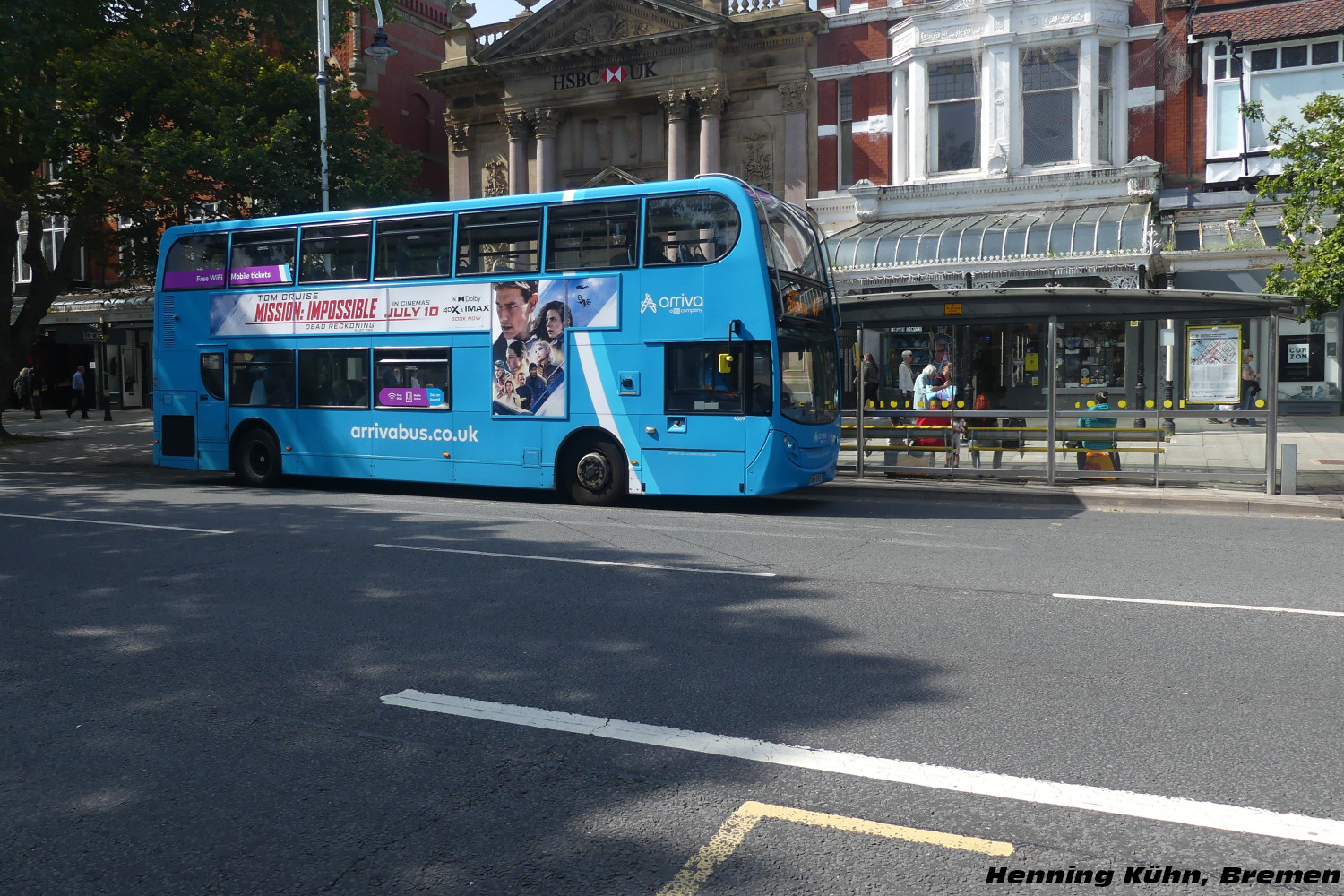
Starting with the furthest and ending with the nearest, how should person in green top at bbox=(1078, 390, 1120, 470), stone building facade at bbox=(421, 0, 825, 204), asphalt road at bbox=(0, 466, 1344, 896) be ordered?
stone building facade at bbox=(421, 0, 825, 204) < person in green top at bbox=(1078, 390, 1120, 470) < asphalt road at bbox=(0, 466, 1344, 896)

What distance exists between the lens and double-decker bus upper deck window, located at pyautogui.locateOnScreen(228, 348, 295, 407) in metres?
15.6

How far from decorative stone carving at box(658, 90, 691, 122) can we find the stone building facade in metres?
0.03

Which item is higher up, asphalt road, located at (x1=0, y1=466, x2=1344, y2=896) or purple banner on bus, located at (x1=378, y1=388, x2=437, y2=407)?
purple banner on bus, located at (x1=378, y1=388, x2=437, y2=407)

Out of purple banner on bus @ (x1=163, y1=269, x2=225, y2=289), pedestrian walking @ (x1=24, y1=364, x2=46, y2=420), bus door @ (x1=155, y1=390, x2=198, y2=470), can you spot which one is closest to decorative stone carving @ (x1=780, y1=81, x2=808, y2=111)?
purple banner on bus @ (x1=163, y1=269, x2=225, y2=289)

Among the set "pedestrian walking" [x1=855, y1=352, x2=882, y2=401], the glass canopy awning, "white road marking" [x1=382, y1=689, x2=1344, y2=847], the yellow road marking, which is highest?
the glass canopy awning

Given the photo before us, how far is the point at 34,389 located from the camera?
1304 inches

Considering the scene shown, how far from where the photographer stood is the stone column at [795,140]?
26.3 meters

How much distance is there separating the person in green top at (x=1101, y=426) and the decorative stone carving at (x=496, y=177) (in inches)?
793

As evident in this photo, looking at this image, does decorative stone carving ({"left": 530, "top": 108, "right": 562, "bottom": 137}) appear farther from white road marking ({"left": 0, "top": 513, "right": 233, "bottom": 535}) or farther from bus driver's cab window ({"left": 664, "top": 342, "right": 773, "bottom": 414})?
white road marking ({"left": 0, "top": 513, "right": 233, "bottom": 535})

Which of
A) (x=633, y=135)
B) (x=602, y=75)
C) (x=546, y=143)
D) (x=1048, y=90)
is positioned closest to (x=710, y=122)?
(x=633, y=135)

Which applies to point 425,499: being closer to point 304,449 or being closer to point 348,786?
point 304,449

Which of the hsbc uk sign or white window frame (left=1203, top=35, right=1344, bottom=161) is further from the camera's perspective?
the hsbc uk sign

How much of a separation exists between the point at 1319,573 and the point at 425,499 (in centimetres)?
1014

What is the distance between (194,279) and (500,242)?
5.78 meters
